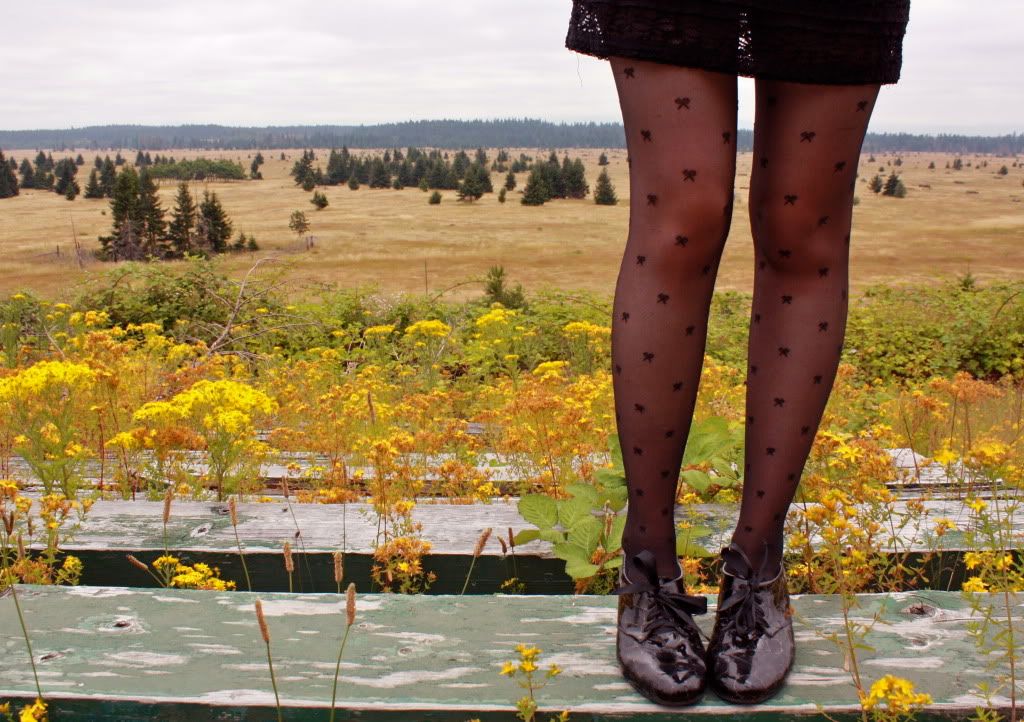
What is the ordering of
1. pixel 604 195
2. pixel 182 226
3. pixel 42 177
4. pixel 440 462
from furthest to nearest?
1. pixel 42 177
2. pixel 604 195
3. pixel 182 226
4. pixel 440 462

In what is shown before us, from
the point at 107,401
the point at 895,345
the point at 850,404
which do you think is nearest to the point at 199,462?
the point at 107,401

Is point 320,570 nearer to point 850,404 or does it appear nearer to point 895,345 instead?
point 850,404

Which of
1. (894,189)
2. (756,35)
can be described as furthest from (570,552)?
(894,189)

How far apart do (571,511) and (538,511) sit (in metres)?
0.08

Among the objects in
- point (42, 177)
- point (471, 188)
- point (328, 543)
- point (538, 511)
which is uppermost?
point (42, 177)

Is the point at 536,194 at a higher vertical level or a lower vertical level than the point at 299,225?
higher

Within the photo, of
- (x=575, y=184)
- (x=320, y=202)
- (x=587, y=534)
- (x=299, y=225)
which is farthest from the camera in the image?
(x=575, y=184)

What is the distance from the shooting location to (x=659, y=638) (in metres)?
1.52

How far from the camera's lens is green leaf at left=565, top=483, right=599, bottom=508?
→ 217cm

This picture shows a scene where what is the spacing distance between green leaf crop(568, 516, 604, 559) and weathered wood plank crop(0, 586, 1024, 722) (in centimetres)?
25

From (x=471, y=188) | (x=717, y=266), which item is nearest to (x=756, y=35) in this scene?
(x=717, y=266)

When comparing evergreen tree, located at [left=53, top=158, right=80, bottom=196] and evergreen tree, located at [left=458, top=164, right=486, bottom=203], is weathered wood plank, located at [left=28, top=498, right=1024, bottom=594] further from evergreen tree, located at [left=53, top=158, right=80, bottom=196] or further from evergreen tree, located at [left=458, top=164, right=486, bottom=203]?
evergreen tree, located at [left=53, top=158, right=80, bottom=196]

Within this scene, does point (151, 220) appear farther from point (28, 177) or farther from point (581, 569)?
point (28, 177)

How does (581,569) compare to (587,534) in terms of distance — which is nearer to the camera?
(581,569)
